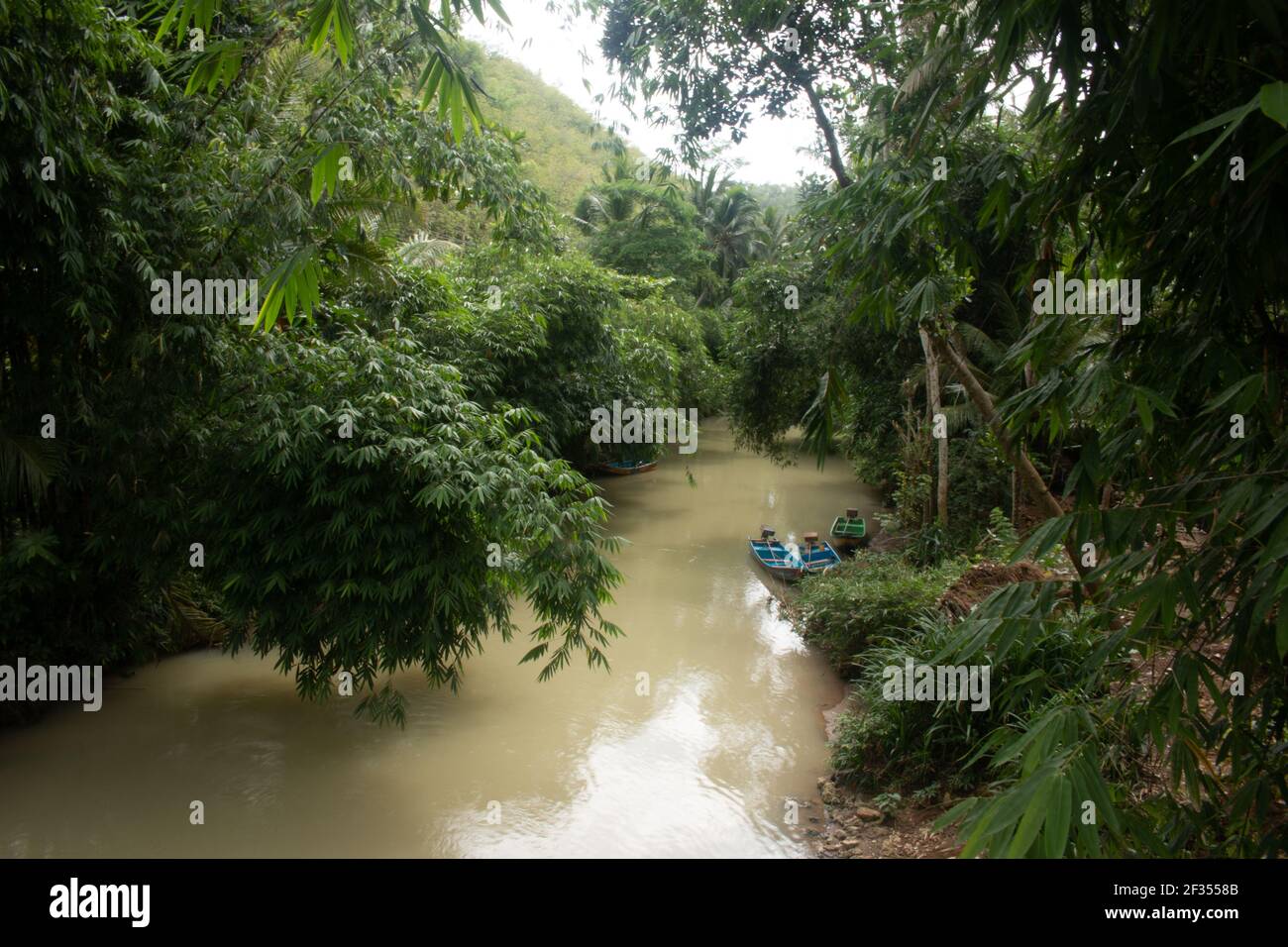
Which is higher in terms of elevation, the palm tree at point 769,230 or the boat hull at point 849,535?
the palm tree at point 769,230

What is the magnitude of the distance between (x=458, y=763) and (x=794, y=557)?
5.70 m

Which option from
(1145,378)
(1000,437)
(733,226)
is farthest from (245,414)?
(733,226)

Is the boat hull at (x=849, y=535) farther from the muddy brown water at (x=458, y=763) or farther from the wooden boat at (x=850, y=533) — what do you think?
the muddy brown water at (x=458, y=763)

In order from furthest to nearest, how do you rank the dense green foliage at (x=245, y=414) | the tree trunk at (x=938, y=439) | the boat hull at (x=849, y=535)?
1. the boat hull at (x=849, y=535)
2. the tree trunk at (x=938, y=439)
3. the dense green foliage at (x=245, y=414)

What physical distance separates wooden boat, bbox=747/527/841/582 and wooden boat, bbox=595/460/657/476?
533 centimetres

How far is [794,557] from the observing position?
1079 centimetres

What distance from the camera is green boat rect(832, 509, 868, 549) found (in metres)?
11.9

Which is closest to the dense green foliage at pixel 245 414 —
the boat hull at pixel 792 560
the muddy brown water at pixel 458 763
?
the muddy brown water at pixel 458 763

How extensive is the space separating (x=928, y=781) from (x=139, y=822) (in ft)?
17.0

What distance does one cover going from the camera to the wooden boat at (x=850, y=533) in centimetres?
1189

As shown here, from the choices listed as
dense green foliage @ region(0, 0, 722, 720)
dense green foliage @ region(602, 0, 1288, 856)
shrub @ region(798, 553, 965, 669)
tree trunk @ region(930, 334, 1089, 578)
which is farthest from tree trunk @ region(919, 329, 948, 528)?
dense green foliage @ region(602, 0, 1288, 856)

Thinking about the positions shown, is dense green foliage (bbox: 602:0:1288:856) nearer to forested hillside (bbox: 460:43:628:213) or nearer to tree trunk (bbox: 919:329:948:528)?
tree trunk (bbox: 919:329:948:528)

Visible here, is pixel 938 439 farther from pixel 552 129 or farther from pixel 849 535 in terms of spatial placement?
pixel 552 129

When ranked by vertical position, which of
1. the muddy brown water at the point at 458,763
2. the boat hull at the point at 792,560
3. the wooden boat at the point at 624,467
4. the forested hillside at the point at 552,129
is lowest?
the muddy brown water at the point at 458,763
